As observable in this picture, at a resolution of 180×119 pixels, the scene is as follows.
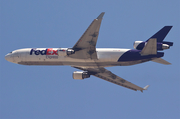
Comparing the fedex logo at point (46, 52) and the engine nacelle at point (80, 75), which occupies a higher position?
the fedex logo at point (46, 52)

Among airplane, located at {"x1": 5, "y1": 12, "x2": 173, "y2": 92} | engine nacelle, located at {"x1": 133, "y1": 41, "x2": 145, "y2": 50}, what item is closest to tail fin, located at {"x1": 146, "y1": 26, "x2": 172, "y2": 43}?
airplane, located at {"x1": 5, "y1": 12, "x2": 173, "y2": 92}

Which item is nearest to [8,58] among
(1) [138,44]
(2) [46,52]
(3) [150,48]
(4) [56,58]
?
(2) [46,52]

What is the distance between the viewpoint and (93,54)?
1908 inches

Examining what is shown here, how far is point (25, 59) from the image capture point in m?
52.8

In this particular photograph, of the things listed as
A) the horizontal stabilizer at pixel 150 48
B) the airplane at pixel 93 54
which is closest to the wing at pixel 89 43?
the airplane at pixel 93 54

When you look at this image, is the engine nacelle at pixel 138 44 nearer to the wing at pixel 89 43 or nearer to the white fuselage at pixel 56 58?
A: the white fuselage at pixel 56 58

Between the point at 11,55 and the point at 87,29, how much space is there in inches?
652

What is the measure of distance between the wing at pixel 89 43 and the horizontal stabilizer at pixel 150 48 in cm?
753

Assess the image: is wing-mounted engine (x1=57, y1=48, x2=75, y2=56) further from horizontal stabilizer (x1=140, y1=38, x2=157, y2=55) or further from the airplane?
horizontal stabilizer (x1=140, y1=38, x2=157, y2=55)

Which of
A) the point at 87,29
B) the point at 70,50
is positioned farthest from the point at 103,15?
the point at 70,50

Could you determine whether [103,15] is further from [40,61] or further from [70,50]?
[40,61]

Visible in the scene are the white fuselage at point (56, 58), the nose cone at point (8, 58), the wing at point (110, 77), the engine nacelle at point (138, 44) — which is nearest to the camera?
the engine nacelle at point (138, 44)

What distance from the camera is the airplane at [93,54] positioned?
46334 millimetres

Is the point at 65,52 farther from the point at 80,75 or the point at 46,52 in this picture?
the point at 80,75
